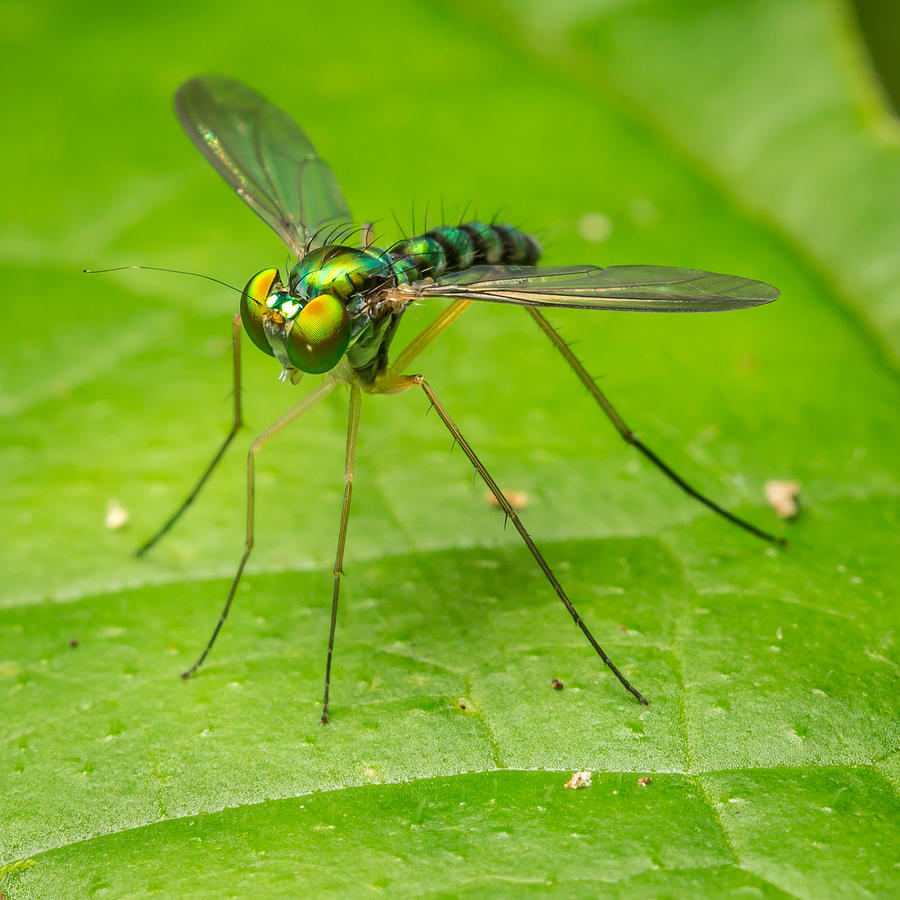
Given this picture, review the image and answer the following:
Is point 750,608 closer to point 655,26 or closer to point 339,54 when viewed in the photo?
point 655,26

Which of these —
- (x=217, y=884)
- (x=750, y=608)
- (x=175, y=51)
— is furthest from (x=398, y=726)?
(x=175, y=51)

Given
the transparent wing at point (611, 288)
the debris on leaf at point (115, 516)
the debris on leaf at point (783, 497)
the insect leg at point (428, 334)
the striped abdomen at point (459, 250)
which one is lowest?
the debris on leaf at point (783, 497)

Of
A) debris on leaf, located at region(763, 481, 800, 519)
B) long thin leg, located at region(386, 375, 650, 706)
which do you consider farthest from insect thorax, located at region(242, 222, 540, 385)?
debris on leaf, located at region(763, 481, 800, 519)

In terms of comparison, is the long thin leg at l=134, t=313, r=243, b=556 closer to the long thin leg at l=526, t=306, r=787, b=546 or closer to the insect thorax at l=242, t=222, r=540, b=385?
the insect thorax at l=242, t=222, r=540, b=385

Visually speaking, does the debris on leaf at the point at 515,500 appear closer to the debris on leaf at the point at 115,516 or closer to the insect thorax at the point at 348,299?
the insect thorax at the point at 348,299

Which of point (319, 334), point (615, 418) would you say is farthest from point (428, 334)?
point (615, 418)

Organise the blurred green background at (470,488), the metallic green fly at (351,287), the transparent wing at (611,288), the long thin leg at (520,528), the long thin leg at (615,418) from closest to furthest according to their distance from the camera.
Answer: the blurred green background at (470,488) → the transparent wing at (611,288) → the metallic green fly at (351,287) → the long thin leg at (520,528) → the long thin leg at (615,418)

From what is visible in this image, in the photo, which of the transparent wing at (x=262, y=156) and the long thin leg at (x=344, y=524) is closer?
the long thin leg at (x=344, y=524)

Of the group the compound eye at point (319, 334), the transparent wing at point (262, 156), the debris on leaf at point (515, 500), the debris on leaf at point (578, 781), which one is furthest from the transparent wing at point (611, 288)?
the debris on leaf at point (578, 781)
